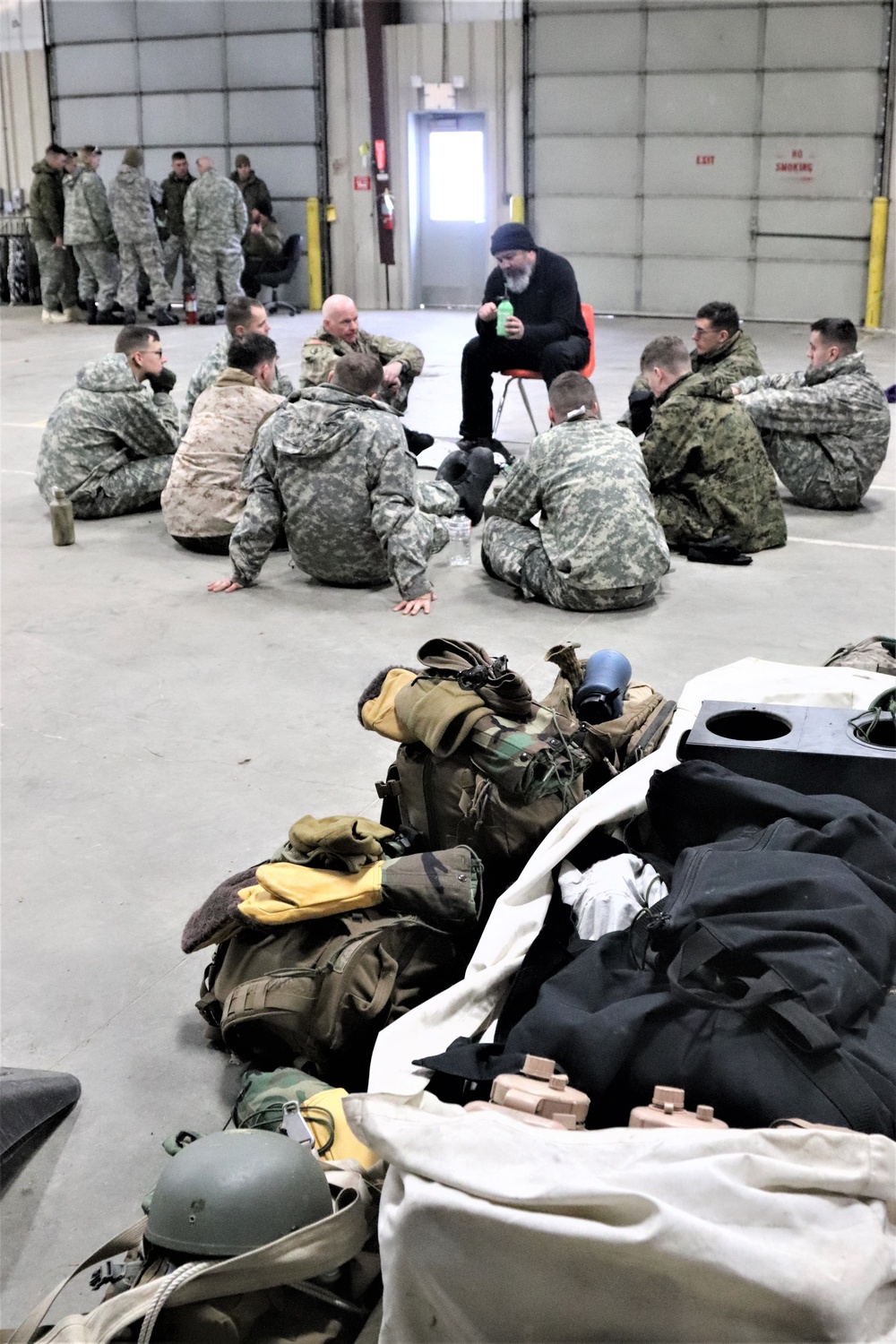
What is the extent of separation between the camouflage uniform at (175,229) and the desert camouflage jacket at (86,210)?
2.43 feet

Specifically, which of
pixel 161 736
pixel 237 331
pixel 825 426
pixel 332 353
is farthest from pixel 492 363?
pixel 161 736

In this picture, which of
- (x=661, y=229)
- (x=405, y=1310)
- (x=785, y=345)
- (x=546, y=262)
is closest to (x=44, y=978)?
(x=405, y=1310)

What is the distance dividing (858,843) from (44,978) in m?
1.92

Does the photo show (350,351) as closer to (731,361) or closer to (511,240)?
(511,240)

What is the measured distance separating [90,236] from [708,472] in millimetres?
12049

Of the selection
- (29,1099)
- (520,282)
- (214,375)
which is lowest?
(29,1099)

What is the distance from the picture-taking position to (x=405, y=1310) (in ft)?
5.58

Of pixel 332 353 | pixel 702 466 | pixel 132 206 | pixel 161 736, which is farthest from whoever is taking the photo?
pixel 132 206

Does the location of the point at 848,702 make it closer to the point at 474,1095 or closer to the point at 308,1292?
the point at 474,1095

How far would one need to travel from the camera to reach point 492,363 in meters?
8.33

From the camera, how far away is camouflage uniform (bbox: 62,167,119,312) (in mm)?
15883

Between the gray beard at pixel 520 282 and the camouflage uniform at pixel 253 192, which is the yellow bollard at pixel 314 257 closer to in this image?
the camouflage uniform at pixel 253 192

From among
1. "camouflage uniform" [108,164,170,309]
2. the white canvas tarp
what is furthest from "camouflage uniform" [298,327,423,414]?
"camouflage uniform" [108,164,170,309]

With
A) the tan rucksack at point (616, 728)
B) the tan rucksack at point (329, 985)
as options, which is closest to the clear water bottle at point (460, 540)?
the tan rucksack at point (616, 728)
